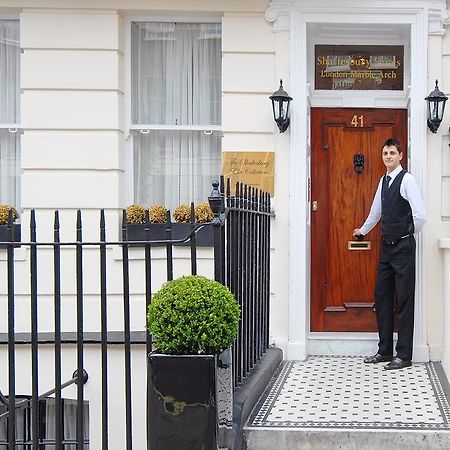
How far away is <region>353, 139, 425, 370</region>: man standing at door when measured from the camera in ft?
23.0

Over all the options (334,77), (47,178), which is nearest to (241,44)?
(334,77)

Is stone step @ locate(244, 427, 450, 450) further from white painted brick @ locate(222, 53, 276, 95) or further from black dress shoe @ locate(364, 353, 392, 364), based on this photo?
white painted brick @ locate(222, 53, 276, 95)

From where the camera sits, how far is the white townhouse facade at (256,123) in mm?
7574

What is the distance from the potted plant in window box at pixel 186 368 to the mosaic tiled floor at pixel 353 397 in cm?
→ 101

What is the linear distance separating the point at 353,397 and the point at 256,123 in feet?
9.86

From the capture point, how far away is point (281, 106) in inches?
292

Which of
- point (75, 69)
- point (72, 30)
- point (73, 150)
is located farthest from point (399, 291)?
point (72, 30)

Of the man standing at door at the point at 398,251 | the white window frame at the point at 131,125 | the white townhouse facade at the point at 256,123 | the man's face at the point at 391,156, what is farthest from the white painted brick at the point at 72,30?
the man standing at door at the point at 398,251

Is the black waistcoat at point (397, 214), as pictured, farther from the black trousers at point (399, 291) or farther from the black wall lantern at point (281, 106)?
the black wall lantern at point (281, 106)

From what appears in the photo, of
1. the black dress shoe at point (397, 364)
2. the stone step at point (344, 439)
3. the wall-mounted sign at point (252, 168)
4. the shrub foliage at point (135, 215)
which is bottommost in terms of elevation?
the stone step at point (344, 439)

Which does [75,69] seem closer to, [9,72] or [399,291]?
[9,72]

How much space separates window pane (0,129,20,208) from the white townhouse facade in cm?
2

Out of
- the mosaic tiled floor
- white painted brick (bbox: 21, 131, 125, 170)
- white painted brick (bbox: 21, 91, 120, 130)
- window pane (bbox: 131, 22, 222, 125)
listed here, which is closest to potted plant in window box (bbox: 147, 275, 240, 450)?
the mosaic tiled floor

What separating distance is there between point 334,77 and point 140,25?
2113 mm
